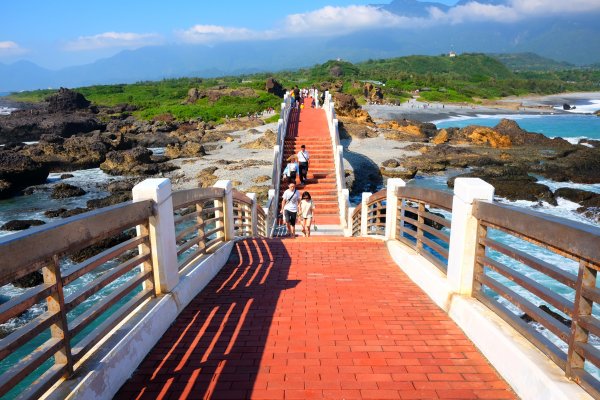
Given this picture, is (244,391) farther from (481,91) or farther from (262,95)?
(481,91)

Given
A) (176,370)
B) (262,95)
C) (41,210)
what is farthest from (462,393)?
(262,95)

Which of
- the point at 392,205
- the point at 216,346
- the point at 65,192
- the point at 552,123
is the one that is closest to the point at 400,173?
the point at 65,192

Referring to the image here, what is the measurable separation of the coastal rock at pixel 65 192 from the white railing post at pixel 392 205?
25.2 metres

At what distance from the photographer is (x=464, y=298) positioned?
4.48 metres

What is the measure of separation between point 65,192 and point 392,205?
25643mm

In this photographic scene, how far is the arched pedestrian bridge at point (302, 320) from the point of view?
274 centimetres

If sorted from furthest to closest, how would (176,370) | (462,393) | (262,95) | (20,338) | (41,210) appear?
1. (262,95)
2. (41,210)
3. (176,370)
4. (462,393)
5. (20,338)

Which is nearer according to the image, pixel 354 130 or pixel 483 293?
pixel 483 293

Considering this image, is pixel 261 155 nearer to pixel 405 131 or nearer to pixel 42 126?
pixel 405 131

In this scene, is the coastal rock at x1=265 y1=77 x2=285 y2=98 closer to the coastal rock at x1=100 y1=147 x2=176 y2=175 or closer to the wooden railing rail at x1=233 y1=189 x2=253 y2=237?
the coastal rock at x1=100 y1=147 x2=176 y2=175

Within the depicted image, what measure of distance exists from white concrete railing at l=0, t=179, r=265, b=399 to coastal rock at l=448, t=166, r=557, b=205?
24.7 m

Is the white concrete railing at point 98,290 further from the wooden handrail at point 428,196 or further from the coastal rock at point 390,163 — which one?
the coastal rock at point 390,163

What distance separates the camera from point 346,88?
83.4 metres

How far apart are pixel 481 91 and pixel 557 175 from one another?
75.6 m
